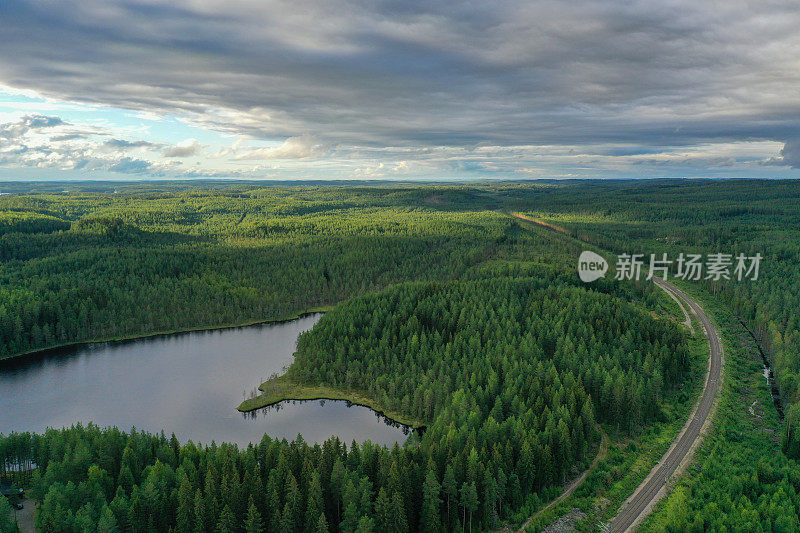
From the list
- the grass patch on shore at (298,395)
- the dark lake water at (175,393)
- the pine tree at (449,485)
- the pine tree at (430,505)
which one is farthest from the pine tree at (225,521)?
the grass patch on shore at (298,395)

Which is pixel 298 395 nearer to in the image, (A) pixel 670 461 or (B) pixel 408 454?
(B) pixel 408 454

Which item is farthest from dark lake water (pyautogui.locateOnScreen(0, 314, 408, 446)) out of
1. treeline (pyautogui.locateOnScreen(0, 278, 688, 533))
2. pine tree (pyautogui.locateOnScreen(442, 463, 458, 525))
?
pine tree (pyautogui.locateOnScreen(442, 463, 458, 525))

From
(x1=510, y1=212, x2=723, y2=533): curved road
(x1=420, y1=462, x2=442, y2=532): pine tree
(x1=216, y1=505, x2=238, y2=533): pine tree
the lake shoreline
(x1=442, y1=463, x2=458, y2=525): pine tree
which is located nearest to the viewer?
(x1=216, y1=505, x2=238, y2=533): pine tree

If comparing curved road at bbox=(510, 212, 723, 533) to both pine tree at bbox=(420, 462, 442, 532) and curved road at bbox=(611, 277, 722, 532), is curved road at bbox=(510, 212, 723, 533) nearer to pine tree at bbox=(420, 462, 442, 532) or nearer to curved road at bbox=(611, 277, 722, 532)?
curved road at bbox=(611, 277, 722, 532)

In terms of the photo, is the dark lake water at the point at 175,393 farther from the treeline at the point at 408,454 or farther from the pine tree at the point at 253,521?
the pine tree at the point at 253,521

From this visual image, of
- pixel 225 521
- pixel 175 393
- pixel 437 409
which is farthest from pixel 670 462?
pixel 175 393

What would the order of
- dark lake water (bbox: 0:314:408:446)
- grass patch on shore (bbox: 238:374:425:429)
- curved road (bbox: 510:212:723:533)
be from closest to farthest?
curved road (bbox: 510:212:723:533) < dark lake water (bbox: 0:314:408:446) < grass patch on shore (bbox: 238:374:425:429)
